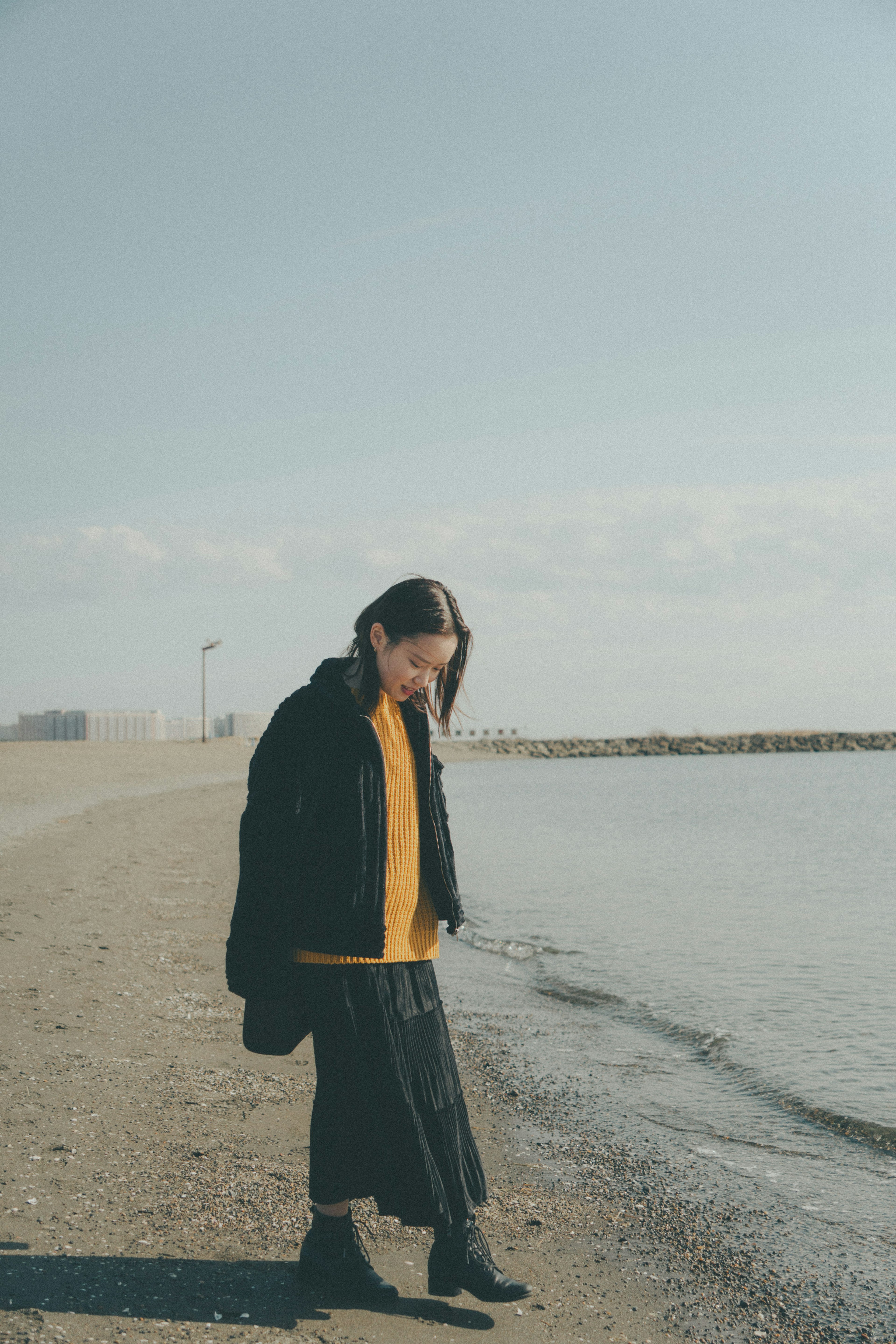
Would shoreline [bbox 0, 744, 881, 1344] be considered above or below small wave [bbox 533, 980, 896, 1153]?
above

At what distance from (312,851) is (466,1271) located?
1.28 meters

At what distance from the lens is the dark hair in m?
2.90

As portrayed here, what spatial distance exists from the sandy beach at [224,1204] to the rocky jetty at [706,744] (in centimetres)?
9556

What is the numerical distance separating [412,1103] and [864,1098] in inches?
150

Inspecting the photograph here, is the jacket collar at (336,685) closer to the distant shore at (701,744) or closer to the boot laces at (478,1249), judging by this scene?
the boot laces at (478,1249)

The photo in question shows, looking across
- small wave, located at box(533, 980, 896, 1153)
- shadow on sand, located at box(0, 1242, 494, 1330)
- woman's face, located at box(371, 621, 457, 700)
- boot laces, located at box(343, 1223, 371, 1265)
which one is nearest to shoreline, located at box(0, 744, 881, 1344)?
shadow on sand, located at box(0, 1242, 494, 1330)

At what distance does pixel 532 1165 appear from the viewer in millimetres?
4234

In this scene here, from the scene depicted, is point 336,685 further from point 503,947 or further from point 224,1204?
point 503,947

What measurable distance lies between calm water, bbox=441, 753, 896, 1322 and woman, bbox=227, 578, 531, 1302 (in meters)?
1.56

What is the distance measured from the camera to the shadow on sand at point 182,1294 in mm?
2748

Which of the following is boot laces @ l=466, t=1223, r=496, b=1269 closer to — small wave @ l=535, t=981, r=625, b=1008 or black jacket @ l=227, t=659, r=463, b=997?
black jacket @ l=227, t=659, r=463, b=997

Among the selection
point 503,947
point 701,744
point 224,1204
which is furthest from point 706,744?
point 224,1204

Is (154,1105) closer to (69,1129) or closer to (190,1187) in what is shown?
(69,1129)

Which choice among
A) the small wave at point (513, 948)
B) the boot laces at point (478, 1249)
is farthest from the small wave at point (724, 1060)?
the boot laces at point (478, 1249)
